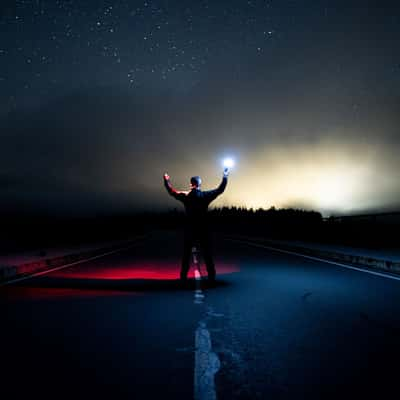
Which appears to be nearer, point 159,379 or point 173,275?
point 159,379

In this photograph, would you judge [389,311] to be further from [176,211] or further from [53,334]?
[176,211]

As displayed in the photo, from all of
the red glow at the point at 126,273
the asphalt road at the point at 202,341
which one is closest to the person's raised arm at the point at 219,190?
the asphalt road at the point at 202,341

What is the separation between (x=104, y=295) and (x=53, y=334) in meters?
2.99

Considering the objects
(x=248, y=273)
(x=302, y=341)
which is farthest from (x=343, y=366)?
(x=248, y=273)

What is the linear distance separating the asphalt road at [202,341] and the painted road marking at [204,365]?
0.01 meters

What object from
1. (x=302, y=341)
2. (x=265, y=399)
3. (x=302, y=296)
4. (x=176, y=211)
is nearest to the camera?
(x=265, y=399)

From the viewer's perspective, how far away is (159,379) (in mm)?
3838

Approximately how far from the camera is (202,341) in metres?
5.11

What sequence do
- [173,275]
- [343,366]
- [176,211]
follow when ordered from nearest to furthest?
[343,366]
[173,275]
[176,211]

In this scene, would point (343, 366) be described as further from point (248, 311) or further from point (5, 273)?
point (5, 273)

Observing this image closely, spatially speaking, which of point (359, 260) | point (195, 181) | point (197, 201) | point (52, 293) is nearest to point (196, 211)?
point (197, 201)

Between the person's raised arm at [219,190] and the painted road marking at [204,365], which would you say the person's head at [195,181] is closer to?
the person's raised arm at [219,190]

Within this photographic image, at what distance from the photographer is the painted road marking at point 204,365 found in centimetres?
354

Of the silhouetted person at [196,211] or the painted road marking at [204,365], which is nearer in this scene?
the painted road marking at [204,365]
